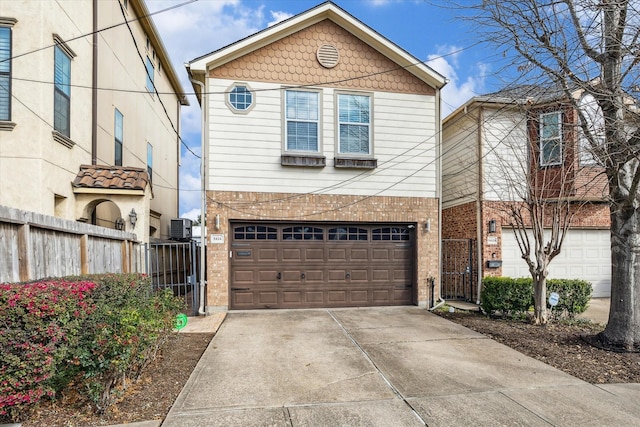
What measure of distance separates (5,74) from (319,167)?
6.50 metres

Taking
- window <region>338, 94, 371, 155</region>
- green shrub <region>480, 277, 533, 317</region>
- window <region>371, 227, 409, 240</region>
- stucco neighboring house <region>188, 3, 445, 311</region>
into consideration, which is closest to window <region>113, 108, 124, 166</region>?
stucco neighboring house <region>188, 3, 445, 311</region>

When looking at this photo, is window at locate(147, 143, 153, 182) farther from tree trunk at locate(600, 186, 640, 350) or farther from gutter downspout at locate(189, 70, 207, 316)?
tree trunk at locate(600, 186, 640, 350)

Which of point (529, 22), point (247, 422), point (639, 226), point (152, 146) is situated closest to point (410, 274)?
point (639, 226)

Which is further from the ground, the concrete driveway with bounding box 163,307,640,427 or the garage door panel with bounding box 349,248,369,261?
the garage door panel with bounding box 349,248,369,261

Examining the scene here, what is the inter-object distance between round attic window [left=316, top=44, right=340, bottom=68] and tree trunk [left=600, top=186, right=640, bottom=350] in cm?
687

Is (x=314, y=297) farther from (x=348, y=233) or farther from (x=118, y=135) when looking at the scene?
(x=118, y=135)

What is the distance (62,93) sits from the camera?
7.43 meters

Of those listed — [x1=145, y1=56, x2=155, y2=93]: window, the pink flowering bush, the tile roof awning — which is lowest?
the pink flowering bush

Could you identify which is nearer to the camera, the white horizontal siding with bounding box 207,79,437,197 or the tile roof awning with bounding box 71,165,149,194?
the tile roof awning with bounding box 71,165,149,194

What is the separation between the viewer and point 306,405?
3.84 metres

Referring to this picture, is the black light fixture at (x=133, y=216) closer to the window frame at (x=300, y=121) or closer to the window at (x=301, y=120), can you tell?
the window frame at (x=300, y=121)

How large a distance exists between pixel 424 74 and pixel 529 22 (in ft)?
13.1

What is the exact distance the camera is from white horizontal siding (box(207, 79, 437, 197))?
873 cm

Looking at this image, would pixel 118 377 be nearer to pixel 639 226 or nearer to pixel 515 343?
pixel 515 343
